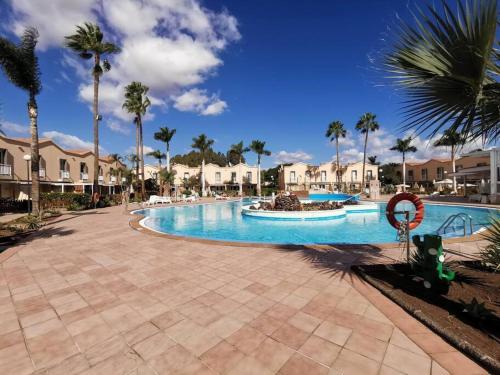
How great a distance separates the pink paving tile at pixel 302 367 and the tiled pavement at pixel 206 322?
0.03 ft

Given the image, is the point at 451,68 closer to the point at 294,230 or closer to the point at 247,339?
the point at 247,339

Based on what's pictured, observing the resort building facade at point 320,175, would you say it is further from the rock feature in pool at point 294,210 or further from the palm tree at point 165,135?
the rock feature in pool at point 294,210

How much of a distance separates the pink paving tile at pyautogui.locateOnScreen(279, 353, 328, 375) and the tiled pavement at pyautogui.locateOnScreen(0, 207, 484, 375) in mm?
10

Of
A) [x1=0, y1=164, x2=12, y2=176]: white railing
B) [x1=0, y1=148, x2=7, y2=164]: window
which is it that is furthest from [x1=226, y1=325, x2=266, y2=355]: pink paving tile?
[x1=0, y1=148, x2=7, y2=164]: window

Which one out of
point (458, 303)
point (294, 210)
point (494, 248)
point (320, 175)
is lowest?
point (458, 303)

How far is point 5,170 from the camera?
809 inches

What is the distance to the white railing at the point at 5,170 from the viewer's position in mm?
20212

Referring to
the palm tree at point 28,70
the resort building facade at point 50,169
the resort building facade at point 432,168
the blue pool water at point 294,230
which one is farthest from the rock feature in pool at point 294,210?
the resort building facade at point 432,168

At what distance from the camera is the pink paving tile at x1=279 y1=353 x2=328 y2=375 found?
2.46 m

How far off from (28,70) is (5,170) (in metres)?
12.9

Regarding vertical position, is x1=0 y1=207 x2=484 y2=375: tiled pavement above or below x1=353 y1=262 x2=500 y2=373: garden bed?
below

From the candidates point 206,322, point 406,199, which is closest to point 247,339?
point 206,322

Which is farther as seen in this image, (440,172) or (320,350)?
(440,172)

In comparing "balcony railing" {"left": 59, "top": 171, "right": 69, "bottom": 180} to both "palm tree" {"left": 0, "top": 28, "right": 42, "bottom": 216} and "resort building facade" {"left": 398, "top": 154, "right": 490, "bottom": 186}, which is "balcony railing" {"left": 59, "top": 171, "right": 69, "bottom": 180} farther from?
"resort building facade" {"left": 398, "top": 154, "right": 490, "bottom": 186}
